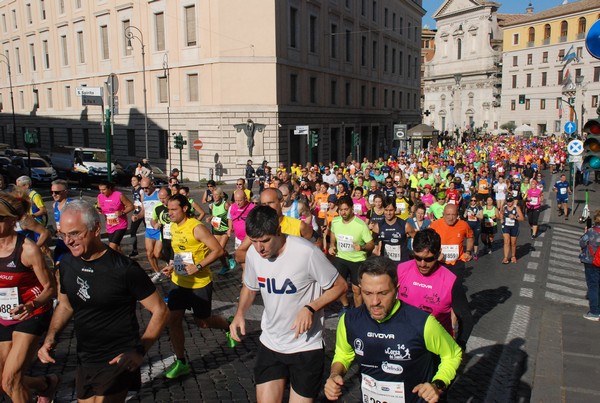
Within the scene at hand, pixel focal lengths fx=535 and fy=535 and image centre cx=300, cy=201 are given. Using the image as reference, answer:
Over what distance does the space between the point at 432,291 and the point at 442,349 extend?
1.44m

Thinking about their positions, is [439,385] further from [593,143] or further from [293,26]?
[293,26]

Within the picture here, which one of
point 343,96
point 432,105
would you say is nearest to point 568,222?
point 343,96

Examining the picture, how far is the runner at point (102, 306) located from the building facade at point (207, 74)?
18.8 meters

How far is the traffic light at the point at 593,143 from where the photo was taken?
7.07 m

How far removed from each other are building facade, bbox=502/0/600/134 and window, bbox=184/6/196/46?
176 feet

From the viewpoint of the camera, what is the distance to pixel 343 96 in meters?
42.8

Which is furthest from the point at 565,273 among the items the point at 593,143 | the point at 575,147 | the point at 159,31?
the point at 159,31

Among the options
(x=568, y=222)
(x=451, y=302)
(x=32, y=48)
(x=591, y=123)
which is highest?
(x=32, y=48)

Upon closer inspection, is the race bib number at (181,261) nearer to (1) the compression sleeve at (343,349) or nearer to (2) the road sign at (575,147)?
(1) the compression sleeve at (343,349)

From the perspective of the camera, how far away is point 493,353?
6695 mm

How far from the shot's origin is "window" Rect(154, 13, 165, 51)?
34812 mm

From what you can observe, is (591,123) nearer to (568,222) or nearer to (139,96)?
(568,222)

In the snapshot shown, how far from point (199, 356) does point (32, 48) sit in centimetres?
5012

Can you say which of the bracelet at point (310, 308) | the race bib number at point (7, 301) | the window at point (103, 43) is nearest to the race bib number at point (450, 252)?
the bracelet at point (310, 308)
